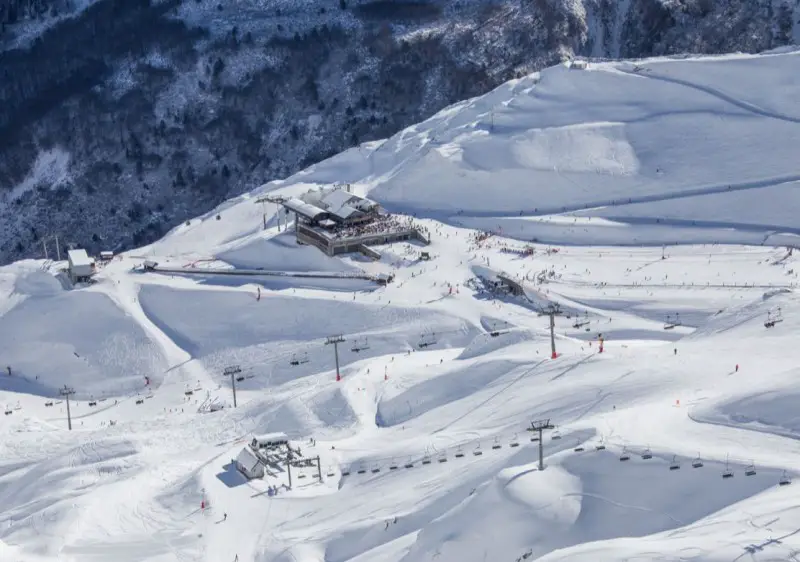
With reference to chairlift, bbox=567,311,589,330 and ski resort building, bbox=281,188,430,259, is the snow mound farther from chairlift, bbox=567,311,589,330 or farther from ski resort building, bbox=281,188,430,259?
chairlift, bbox=567,311,589,330

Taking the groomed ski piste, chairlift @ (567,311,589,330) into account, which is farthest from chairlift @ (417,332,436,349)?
chairlift @ (567,311,589,330)

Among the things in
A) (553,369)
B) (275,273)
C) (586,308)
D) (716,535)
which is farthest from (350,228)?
(716,535)

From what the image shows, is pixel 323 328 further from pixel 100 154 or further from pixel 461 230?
pixel 100 154

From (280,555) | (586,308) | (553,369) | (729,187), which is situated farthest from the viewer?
(729,187)

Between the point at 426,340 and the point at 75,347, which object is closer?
the point at 426,340

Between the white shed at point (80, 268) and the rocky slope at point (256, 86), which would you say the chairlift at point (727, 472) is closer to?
the white shed at point (80, 268)

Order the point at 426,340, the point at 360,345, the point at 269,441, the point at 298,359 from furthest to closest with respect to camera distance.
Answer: the point at 298,359 → the point at 360,345 → the point at 426,340 → the point at 269,441

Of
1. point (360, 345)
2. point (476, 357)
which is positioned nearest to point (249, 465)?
point (476, 357)

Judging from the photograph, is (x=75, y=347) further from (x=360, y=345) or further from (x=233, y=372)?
(x=360, y=345)
